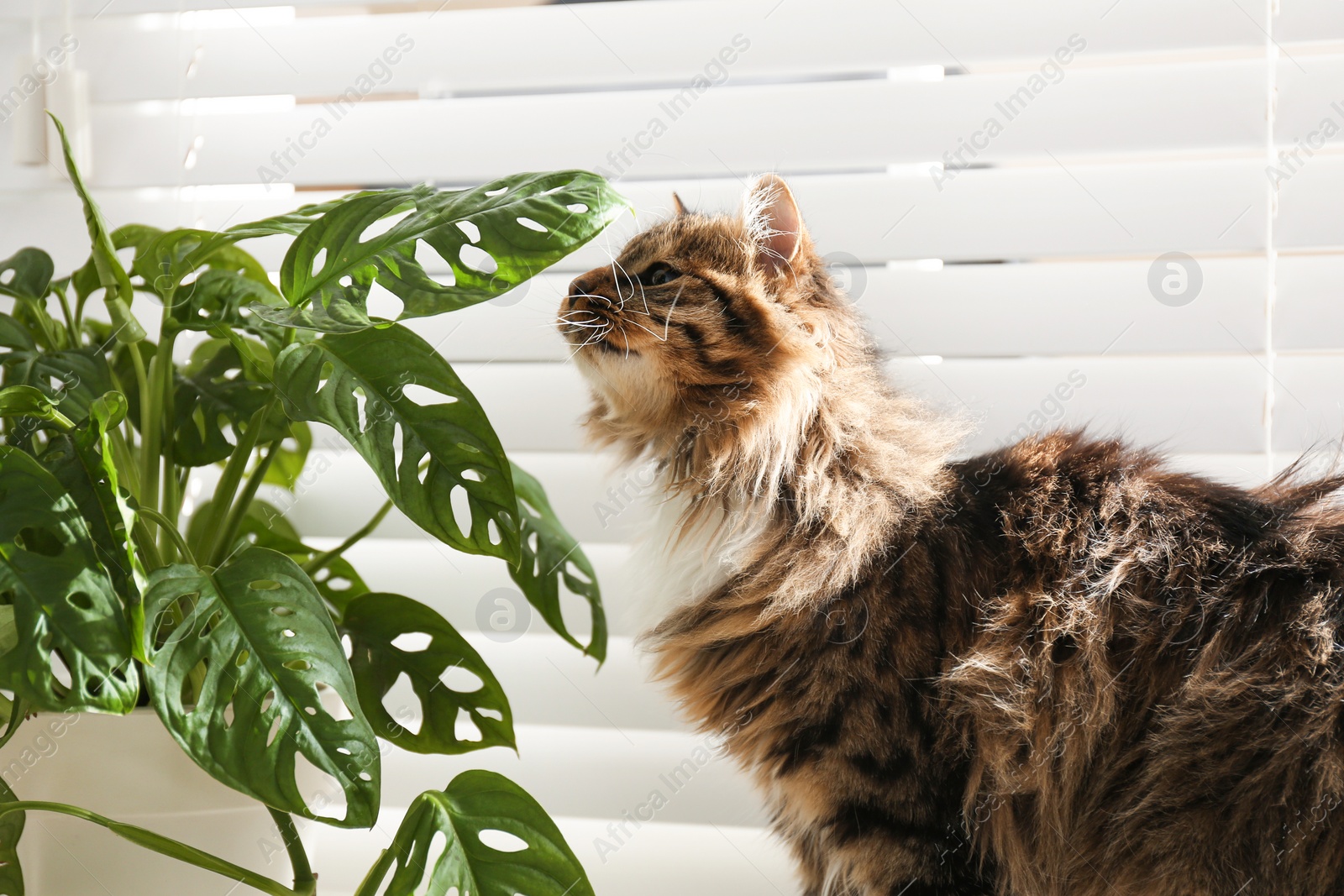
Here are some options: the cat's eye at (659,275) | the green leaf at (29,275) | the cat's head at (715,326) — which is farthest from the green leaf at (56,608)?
the cat's eye at (659,275)

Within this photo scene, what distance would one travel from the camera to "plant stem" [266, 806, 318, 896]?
1.04 metres

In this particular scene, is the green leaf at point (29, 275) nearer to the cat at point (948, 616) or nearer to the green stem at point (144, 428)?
the green stem at point (144, 428)

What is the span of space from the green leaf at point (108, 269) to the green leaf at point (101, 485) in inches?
5.5

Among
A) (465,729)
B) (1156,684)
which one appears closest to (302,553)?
(465,729)

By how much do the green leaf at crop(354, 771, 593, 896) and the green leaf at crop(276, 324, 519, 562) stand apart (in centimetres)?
27

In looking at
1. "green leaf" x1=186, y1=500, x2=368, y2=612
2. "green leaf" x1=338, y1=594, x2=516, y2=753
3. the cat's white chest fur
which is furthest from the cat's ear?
"green leaf" x1=186, y1=500, x2=368, y2=612

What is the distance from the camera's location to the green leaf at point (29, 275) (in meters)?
1.22

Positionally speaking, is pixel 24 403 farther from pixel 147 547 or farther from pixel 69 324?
pixel 69 324

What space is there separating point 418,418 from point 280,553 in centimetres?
22

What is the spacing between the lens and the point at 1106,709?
0.99 metres

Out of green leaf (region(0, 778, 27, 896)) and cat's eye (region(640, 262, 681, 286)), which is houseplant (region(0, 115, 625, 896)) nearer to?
green leaf (region(0, 778, 27, 896))

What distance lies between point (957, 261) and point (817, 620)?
0.65 meters

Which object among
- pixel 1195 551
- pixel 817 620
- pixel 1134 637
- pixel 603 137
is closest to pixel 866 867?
pixel 817 620

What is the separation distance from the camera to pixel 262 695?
858mm
